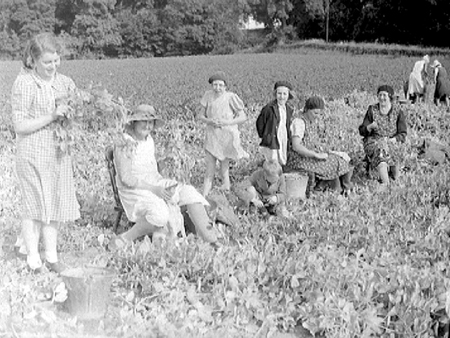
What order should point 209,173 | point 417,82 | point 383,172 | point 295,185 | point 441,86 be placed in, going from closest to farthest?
1. point 295,185
2. point 209,173
3. point 383,172
4. point 441,86
5. point 417,82

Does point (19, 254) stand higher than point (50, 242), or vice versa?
point (50, 242)

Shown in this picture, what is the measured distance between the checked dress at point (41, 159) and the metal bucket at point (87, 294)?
0.80m

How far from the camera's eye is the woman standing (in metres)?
4.76

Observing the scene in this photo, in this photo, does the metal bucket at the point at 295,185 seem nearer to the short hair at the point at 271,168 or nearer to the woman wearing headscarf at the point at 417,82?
the short hair at the point at 271,168

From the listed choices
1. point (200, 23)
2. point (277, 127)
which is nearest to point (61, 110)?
point (277, 127)

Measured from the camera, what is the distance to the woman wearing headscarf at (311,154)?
7719mm

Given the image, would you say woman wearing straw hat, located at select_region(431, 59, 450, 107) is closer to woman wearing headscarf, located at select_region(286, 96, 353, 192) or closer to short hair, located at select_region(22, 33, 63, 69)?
woman wearing headscarf, located at select_region(286, 96, 353, 192)

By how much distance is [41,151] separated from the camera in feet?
16.1

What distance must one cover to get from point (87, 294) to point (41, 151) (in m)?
1.17

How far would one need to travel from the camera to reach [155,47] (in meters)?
29.5

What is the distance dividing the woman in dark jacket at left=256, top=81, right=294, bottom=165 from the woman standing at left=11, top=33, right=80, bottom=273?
126 inches

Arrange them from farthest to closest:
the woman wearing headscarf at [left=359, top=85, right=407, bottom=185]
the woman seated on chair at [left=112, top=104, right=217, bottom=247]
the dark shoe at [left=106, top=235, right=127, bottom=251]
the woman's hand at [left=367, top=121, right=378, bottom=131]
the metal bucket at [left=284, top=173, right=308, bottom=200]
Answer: the woman's hand at [left=367, top=121, right=378, bottom=131], the woman wearing headscarf at [left=359, top=85, right=407, bottom=185], the metal bucket at [left=284, top=173, right=308, bottom=200], the woman seated on chair at [left=112, top=104, right=217, bottom=247], the dark shoe at [left=106, top=235, right=127, bottom=251]

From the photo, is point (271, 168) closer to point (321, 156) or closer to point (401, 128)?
point (321, 156)

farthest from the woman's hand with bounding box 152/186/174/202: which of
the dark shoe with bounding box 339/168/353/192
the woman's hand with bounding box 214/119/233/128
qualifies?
the dark shoe with bounding box 339/168/353/192
